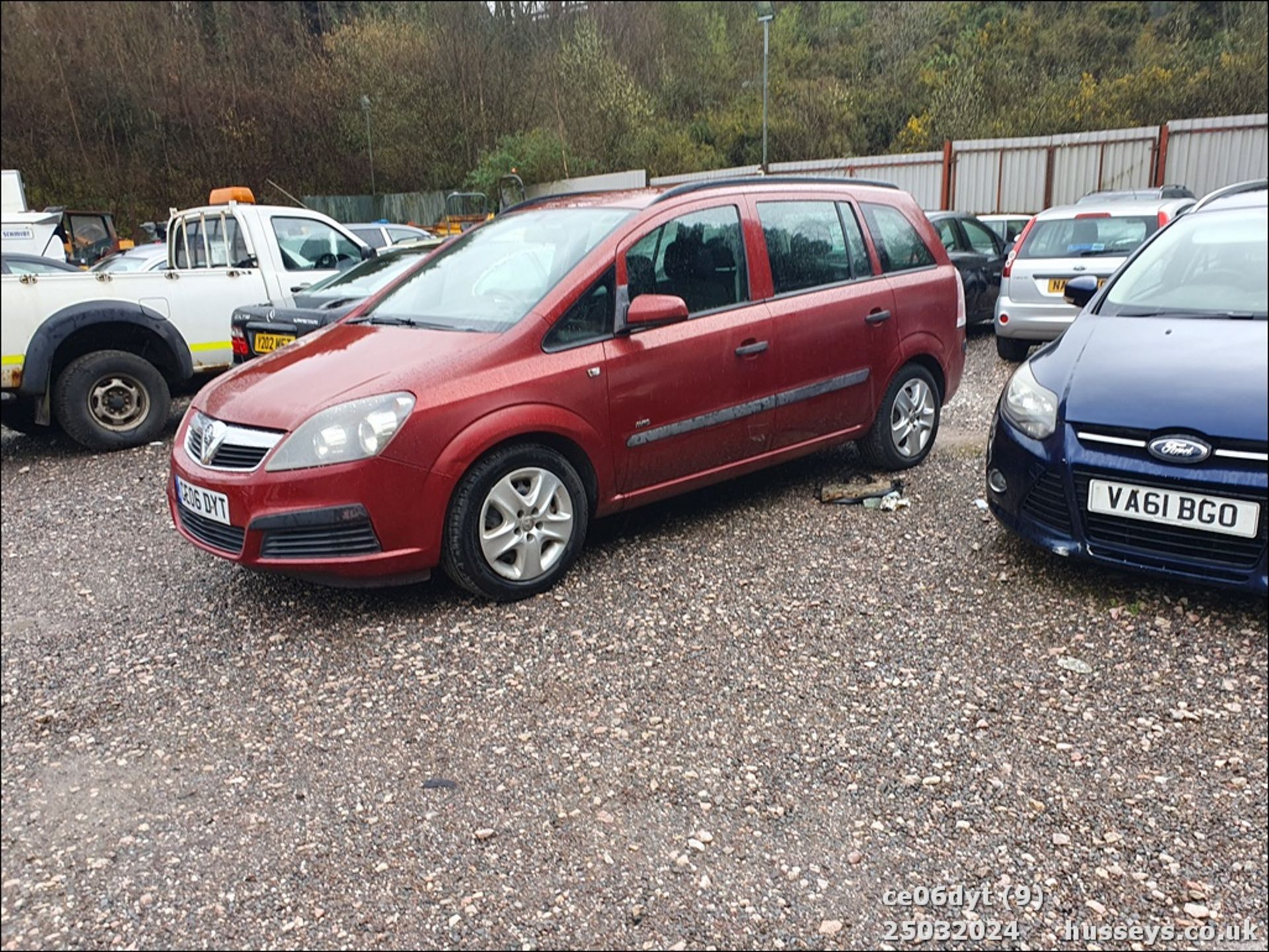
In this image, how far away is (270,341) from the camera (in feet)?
21.1

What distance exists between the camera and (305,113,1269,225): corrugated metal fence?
4.86 feet

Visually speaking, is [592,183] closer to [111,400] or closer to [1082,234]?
[1082,234]

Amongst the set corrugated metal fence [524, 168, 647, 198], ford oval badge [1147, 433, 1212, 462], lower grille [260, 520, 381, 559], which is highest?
corrugated metal fence [524, 168, 647, 198]

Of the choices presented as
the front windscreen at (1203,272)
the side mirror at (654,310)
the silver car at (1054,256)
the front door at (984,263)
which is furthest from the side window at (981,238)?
the front windscreen at (1203,272)

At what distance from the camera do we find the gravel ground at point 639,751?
2.13m

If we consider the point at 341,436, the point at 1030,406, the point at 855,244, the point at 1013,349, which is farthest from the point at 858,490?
the point at 1013,349

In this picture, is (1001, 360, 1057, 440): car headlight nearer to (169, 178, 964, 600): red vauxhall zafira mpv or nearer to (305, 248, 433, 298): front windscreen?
(169, 178, 964, 600): red vauxhall zafira mpv

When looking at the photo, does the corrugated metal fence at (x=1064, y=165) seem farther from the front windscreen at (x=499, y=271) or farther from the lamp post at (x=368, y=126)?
the lamp post at (x=368, y=126)

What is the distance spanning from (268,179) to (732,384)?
24348 mm

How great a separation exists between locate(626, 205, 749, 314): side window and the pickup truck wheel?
4.50 m

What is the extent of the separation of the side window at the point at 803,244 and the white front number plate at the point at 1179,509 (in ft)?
7.51

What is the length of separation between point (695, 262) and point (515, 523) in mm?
1546

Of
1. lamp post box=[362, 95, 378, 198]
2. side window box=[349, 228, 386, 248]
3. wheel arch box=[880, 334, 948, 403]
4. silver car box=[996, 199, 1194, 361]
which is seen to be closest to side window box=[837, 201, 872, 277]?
wheel arch box=[880, 334, 948, 403]

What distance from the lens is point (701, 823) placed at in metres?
2.46
